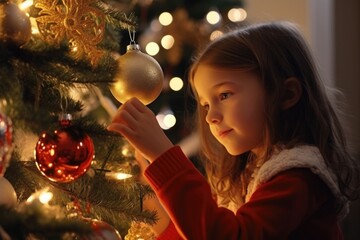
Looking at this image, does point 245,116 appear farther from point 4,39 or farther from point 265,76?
point 4,39

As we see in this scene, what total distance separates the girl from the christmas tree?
0.06 m

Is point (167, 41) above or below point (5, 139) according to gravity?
below

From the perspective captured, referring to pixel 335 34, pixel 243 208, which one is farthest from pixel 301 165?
pixel 335 34

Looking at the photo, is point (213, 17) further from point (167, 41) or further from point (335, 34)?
point (335, 34)

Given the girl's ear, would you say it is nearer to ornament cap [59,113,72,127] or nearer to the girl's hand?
the girl's hand

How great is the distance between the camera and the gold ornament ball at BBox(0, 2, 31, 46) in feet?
2.40

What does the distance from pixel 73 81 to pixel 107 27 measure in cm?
30

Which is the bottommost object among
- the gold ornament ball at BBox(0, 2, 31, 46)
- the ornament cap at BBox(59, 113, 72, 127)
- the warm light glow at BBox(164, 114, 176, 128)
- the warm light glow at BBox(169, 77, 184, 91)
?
the warm light glow at BBox(164, 114, 176, 128)

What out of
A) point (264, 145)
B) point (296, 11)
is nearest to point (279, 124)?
point (264, 145)

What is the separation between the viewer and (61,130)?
0.77 meters

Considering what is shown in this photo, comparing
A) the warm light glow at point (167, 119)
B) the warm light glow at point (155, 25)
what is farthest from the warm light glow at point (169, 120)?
the warm light glow at point (155, 25)

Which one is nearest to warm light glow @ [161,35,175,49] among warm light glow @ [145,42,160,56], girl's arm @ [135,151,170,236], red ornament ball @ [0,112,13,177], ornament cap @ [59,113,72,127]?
warm light glow @ [145,42,160,56]

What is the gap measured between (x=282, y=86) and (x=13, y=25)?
1.58ft

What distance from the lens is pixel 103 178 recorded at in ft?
3.03
